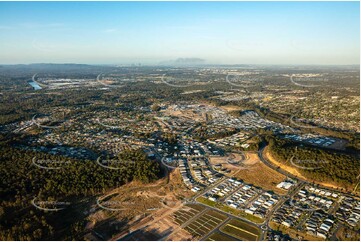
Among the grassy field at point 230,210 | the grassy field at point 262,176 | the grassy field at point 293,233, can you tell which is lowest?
the grassy field at point 293,233

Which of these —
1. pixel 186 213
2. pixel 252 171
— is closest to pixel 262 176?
pixel 252 171

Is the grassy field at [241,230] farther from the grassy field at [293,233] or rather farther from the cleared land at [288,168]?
the cleared land at [288,168]

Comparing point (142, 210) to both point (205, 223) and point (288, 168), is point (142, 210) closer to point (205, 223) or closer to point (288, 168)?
point (205, 223)

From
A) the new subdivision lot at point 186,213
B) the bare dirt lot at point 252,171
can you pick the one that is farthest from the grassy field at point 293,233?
the new subdivision lot at point 186,213

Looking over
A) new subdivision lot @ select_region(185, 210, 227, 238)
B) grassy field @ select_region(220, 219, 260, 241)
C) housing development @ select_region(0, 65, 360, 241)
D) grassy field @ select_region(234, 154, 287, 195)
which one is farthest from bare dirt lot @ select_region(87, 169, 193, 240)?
grassy field @ select_region(234, 154, 287, 195)

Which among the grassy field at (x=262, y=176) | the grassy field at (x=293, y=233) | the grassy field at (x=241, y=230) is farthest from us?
the grassy field at (x=262, y=176)

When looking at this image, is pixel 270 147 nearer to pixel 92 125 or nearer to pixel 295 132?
pixel 295 132

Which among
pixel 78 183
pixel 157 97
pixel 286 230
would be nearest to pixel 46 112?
pixel 157 97
